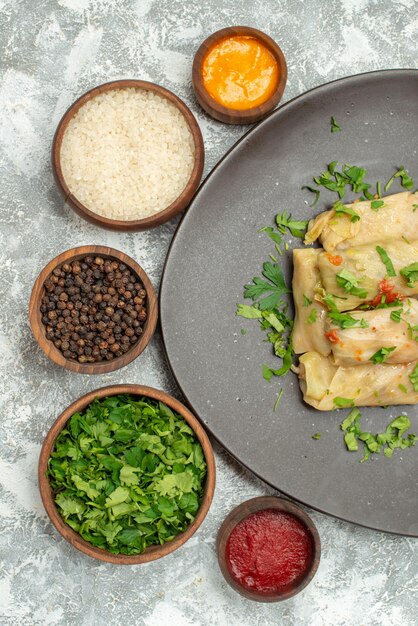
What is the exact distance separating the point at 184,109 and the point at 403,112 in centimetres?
91

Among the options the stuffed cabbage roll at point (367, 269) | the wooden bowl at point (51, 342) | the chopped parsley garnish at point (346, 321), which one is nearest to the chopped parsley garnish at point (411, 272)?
the stuffed cabbage roll at point (367, 269)

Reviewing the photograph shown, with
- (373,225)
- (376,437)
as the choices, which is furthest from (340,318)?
(376,437)

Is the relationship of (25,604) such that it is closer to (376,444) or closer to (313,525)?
(313,525)

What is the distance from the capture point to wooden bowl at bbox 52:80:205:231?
108 inches

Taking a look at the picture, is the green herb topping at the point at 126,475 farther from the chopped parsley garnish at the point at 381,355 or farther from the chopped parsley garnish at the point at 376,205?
the chopped parsley garnish at the point at 376,205

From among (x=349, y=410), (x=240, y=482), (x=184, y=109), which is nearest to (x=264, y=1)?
(x=184, y=109)

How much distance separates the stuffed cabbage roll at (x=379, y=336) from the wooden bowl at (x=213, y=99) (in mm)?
895

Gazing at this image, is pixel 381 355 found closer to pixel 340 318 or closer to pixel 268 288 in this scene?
pixel 340 318

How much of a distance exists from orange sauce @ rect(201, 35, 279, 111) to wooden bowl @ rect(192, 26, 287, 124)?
28 mm

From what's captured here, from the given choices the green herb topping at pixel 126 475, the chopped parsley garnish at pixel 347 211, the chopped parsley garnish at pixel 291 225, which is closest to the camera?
the green herb topping at pixel 126 475

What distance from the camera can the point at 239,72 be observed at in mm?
2873

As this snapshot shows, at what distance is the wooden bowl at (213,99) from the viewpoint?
111 inches

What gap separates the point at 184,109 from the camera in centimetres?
278

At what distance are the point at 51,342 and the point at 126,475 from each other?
22.6 inches
